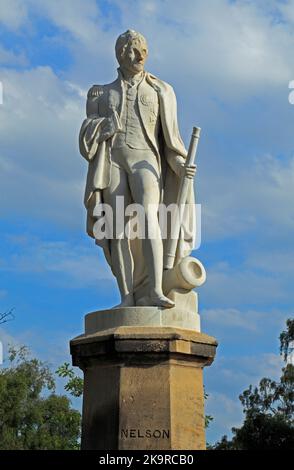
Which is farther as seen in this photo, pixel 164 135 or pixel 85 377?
pixel 164 135

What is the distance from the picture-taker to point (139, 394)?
417 inches

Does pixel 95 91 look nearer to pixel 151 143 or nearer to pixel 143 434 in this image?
pixel 151 143

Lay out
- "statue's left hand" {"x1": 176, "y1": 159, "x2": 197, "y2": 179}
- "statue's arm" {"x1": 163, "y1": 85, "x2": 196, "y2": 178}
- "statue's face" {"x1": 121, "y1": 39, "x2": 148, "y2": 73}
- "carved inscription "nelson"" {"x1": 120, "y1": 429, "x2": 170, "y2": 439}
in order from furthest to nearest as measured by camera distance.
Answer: "statue's face" {"x1": 121, "y1": 39, "x2": 148, "y2": 73}, "statue's arm" {"x1": 163, "y1": 85, "x2": 196, "y2": 178}, "statue's left hand" {"x1": 176, "y1": 159, "x2": 197, "y2": 179}, "carved inscription "nelson"" {"x1": 120, "y1": 429, "x2": 170, "y2": 439}

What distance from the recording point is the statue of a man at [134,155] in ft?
38.0

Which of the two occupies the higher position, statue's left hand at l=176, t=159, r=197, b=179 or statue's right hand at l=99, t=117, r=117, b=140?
statue's right hand at l=99, t=117, r=117, b=140

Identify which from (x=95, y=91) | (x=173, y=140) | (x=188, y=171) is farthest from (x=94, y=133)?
(x=188, y=171)

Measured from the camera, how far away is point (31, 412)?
39.8 meters

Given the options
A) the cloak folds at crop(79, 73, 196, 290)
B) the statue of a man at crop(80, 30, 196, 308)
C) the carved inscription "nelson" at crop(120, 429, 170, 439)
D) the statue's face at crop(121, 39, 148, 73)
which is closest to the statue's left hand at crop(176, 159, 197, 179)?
the statue of a man at crop(80, 30, 196, 308)

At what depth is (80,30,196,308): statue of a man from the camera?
38.0 feet

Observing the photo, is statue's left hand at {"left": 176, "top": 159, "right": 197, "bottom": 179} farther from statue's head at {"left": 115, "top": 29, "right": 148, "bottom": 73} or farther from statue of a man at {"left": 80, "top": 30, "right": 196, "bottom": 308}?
statue's head at {"left": 115, "top": 29, "right": 148, "bottom": 73}

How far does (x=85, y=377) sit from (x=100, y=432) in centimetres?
77
